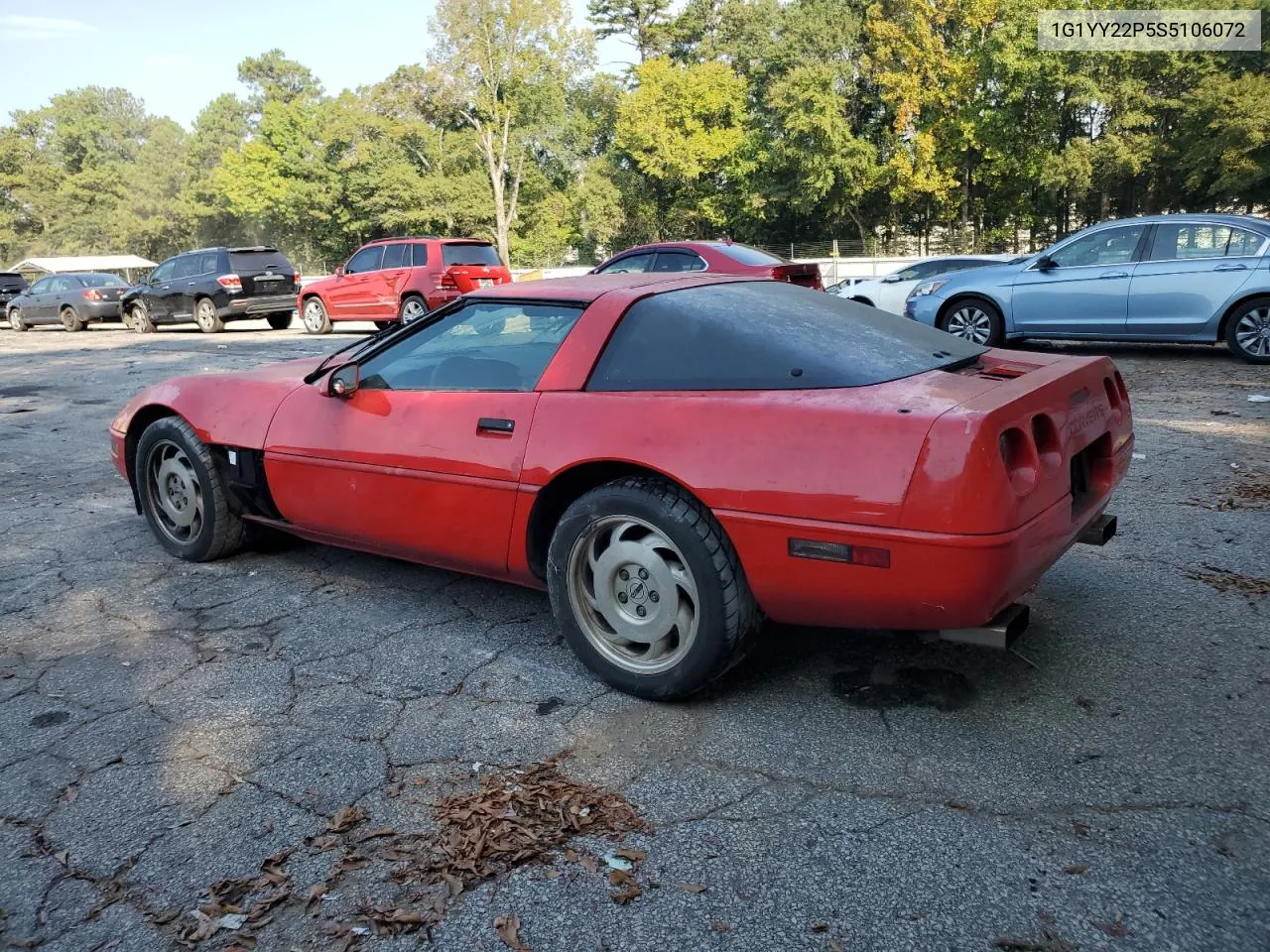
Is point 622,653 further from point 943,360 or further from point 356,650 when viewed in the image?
point 943,360

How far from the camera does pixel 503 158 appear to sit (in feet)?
173

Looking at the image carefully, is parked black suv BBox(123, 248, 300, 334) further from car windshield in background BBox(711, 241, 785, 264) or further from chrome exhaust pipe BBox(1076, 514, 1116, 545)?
chrome exhaust pipe BBox(1076, 514, 1116, 545)

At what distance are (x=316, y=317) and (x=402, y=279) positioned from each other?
247 centimetres

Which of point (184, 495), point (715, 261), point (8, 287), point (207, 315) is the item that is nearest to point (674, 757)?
point (184, 495)

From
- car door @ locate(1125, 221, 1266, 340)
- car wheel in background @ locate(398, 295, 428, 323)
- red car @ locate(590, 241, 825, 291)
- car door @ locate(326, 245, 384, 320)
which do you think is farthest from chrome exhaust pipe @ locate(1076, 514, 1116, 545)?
car door @ locate(326, 245, 384, 320)

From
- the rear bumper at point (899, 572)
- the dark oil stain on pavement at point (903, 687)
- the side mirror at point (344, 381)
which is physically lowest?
the dark oil stain on pavement at point (903, 687)

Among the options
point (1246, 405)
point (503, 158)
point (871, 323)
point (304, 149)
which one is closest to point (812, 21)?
point (503, 158)

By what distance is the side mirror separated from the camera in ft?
12.2

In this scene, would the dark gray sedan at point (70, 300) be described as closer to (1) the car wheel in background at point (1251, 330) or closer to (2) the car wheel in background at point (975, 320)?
(2) the car wheel in background at point (975, 320)

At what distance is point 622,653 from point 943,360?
Result: 1.43 meters

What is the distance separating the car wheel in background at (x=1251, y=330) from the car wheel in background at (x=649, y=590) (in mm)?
8589

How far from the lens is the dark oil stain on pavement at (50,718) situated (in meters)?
2.93

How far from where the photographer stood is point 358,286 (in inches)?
664

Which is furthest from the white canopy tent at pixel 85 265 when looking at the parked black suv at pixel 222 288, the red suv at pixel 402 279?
the red suv at pixel 402 279
